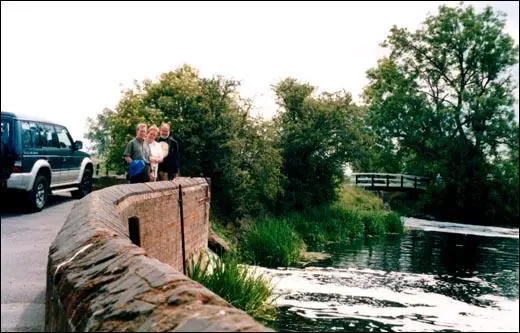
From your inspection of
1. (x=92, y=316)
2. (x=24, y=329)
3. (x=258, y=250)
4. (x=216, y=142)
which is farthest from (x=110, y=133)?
(x=92, y=316)

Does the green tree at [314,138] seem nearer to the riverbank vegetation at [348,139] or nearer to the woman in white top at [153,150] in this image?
the riverbank vegetation at [348,139]

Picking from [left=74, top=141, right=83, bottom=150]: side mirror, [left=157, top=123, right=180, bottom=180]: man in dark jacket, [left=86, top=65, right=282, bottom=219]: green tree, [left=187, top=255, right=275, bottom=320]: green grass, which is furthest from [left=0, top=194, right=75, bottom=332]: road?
[left=86, top=65, right=282, bottom=219]: green tree

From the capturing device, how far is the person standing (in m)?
11.9

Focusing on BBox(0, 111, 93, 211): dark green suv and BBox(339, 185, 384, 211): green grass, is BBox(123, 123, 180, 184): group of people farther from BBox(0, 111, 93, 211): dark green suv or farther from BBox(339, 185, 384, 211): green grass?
BBox(339, 185, 384, 211): green grass

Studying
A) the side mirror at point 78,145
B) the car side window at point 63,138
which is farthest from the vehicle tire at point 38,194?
the side mirror at point 78,145

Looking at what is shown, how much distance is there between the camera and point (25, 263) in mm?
6492

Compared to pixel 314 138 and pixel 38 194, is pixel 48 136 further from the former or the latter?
pixel 314 138

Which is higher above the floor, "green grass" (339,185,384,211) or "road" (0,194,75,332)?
"road" (0,194,75,332)

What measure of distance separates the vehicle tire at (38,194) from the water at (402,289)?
16.7 feet

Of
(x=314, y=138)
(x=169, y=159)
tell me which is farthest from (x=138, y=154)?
(x=314, y=138)

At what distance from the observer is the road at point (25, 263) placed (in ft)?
12.5

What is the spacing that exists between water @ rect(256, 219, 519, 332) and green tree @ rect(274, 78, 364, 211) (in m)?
4.77

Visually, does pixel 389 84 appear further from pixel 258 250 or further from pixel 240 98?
pixel 258 250

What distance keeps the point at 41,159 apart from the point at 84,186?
3.44 m
